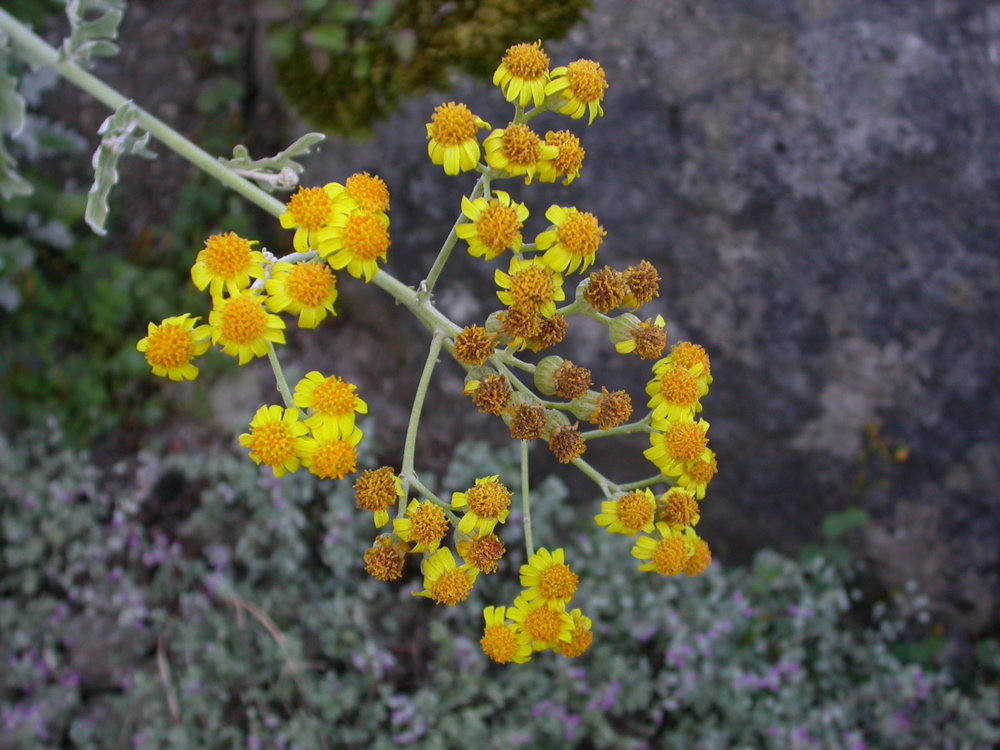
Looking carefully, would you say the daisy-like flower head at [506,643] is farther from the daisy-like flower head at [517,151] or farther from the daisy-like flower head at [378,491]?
the daisy-like flower head at [517,151]

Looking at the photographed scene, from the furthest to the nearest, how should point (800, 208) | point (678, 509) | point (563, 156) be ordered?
1. point (800, 208)
2. point (678, 509)
3. point (563, 156)

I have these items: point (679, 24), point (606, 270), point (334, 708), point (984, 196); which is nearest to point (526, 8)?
point (679, 24)

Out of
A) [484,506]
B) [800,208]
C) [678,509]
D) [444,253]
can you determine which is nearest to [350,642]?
[484,506]

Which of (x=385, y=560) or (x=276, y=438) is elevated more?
(x=276, y=438)

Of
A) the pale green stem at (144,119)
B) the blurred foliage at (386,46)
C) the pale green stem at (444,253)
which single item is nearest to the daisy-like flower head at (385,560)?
the pale green stem at (444,253)

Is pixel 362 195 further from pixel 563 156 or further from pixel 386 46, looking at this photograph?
pixel 386 46

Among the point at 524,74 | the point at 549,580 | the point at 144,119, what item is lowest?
the point at 549,580

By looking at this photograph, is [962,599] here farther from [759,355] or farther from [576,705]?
[576,705]
